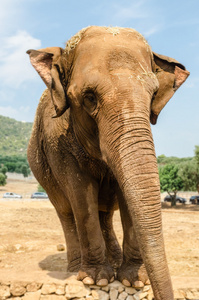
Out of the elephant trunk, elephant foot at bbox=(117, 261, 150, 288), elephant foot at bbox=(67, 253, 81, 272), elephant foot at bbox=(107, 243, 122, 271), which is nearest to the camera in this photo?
the elephant trunk

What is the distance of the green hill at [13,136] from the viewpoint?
14175 centimetres

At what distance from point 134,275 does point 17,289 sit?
154 centimetres

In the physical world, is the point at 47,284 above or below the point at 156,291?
below

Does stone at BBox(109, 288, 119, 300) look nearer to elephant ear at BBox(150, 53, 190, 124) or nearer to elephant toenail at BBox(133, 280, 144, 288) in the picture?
elephant toenail at BBox(133, 280, 144, 288)

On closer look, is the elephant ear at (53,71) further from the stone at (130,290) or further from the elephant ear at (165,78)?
the stone at (130,290)

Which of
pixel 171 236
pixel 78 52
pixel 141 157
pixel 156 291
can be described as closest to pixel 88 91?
pixel 78 52

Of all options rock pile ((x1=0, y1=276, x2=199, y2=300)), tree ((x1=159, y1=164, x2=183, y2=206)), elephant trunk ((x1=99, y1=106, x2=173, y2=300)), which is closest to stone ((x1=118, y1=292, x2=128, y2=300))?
rock pile ((x1=0, y1=276, x2=199, y2=300))

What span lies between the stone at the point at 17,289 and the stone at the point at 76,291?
0.59m

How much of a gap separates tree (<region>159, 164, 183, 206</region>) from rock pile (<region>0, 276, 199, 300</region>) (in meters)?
32.1

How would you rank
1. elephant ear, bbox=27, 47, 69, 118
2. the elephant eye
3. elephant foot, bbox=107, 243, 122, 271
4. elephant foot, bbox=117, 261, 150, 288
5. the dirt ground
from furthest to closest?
elephant foot, bbox=107, 243, 122, 271 → the dirt ground → elephant foot, bbox=117, 261, 150, 288 → elephant ear, bbox=27, 47, 69, 118 → the elephant eye

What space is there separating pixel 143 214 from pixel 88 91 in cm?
141

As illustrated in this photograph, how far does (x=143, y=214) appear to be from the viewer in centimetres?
309

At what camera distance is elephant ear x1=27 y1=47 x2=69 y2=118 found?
4148 mm

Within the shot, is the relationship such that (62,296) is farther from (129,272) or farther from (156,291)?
(156,291)
